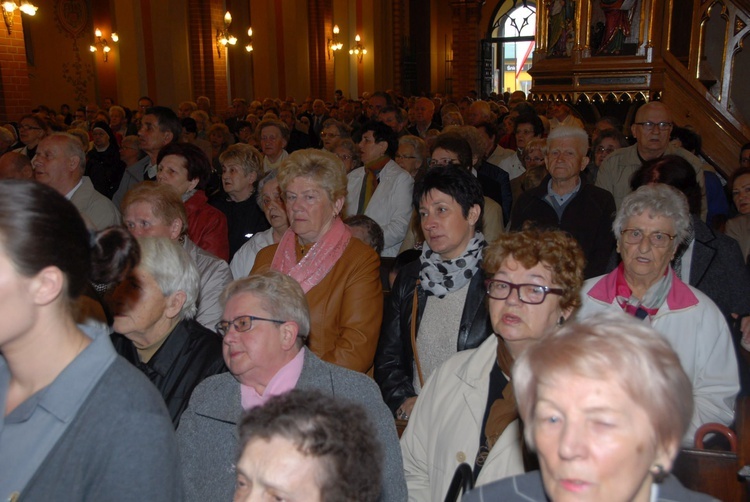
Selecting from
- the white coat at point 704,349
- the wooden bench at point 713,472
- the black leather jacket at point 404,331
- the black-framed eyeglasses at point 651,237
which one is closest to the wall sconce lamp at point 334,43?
the black leather jacket at point 404,331

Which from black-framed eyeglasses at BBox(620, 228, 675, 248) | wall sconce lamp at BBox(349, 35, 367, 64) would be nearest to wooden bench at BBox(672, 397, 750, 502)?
black-framed eyeglasses at BBox(620, 228, 675, 248)

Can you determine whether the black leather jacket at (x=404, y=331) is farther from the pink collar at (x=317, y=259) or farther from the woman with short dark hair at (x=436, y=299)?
the pink collar at (x=317, y=259)

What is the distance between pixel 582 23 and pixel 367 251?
717 centimetres

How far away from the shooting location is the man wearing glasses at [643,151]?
552cm

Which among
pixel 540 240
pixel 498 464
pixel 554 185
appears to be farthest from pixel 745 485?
pixel 554 185

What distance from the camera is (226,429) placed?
8.11ft

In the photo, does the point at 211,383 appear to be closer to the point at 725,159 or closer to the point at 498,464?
the point at 498,464

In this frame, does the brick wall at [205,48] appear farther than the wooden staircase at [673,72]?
Yes

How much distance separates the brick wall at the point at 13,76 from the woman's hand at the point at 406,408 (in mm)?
10327

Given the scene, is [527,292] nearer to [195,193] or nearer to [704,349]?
[704,349]

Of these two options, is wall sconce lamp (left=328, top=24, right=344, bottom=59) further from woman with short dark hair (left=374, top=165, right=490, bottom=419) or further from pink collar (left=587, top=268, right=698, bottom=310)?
pink collar (left=587, top=268, right=698, bottom=310)

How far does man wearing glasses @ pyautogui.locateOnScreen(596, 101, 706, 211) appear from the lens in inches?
217

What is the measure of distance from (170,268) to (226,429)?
818 millimetres

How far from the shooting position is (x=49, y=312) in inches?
60.7
